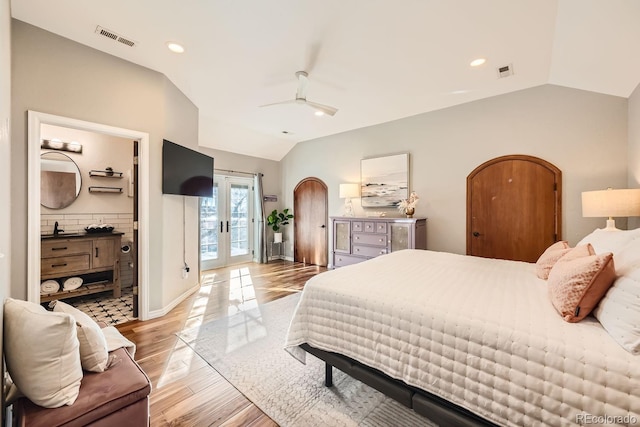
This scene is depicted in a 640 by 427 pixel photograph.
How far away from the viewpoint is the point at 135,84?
113 inches

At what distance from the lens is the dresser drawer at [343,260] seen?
4.76 meters

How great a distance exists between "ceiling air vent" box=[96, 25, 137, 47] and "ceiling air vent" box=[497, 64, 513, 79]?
3872 mm

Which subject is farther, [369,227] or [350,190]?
[350,190]

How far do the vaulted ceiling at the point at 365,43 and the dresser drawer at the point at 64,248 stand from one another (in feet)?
7.88

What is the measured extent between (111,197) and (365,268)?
4198 millimetres

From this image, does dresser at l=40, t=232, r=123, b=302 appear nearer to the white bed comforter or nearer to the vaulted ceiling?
the vaulted ceiling

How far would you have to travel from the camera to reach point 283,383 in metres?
1.93

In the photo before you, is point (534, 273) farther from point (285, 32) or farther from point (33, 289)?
point (33, 289)

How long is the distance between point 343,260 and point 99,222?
4016mm

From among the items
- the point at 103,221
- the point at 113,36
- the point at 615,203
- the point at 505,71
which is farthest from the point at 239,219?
the point at 615,203

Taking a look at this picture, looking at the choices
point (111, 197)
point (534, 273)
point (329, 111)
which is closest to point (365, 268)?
point (534, 273)

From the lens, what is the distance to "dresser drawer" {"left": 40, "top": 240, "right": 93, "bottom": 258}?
3195 mm

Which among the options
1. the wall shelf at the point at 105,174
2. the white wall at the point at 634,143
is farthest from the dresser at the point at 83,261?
the white wall at the point at 634,143

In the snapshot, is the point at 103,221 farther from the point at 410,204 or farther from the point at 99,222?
the point at 410,204
